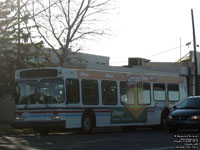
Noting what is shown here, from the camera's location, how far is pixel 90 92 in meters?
21.5

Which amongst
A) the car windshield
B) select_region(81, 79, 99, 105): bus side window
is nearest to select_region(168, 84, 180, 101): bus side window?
the car windshield

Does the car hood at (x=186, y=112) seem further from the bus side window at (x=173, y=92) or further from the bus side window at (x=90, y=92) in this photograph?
the bus side window at (x=173, y=92)

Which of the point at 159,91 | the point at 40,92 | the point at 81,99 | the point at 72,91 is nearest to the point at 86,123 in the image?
the point at 81,99

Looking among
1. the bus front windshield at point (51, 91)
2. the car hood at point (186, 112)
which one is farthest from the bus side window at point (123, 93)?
the bus front windshield at point (51, 91)

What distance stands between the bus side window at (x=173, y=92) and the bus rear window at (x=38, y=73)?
8800mm

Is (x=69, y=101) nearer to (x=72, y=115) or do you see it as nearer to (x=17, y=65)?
(x=72, y=115)

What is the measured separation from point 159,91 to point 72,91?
23.6ft

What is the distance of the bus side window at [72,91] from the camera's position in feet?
66.2

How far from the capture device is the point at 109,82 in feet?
75.2

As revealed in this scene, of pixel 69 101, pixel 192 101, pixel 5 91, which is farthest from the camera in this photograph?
pixel 5 91

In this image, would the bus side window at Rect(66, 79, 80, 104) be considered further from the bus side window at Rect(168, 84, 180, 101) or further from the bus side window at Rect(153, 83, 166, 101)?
the bus side window at Rect(168, 84, 180, 101)

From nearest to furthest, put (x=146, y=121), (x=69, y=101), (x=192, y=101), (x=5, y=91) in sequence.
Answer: (x=69, y=101) < (x=192, y=101) < (x=146, y=121) < (x=5, y=91)

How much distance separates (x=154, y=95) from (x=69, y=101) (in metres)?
6.93

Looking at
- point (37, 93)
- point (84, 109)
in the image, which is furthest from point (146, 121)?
point (37, 93)
